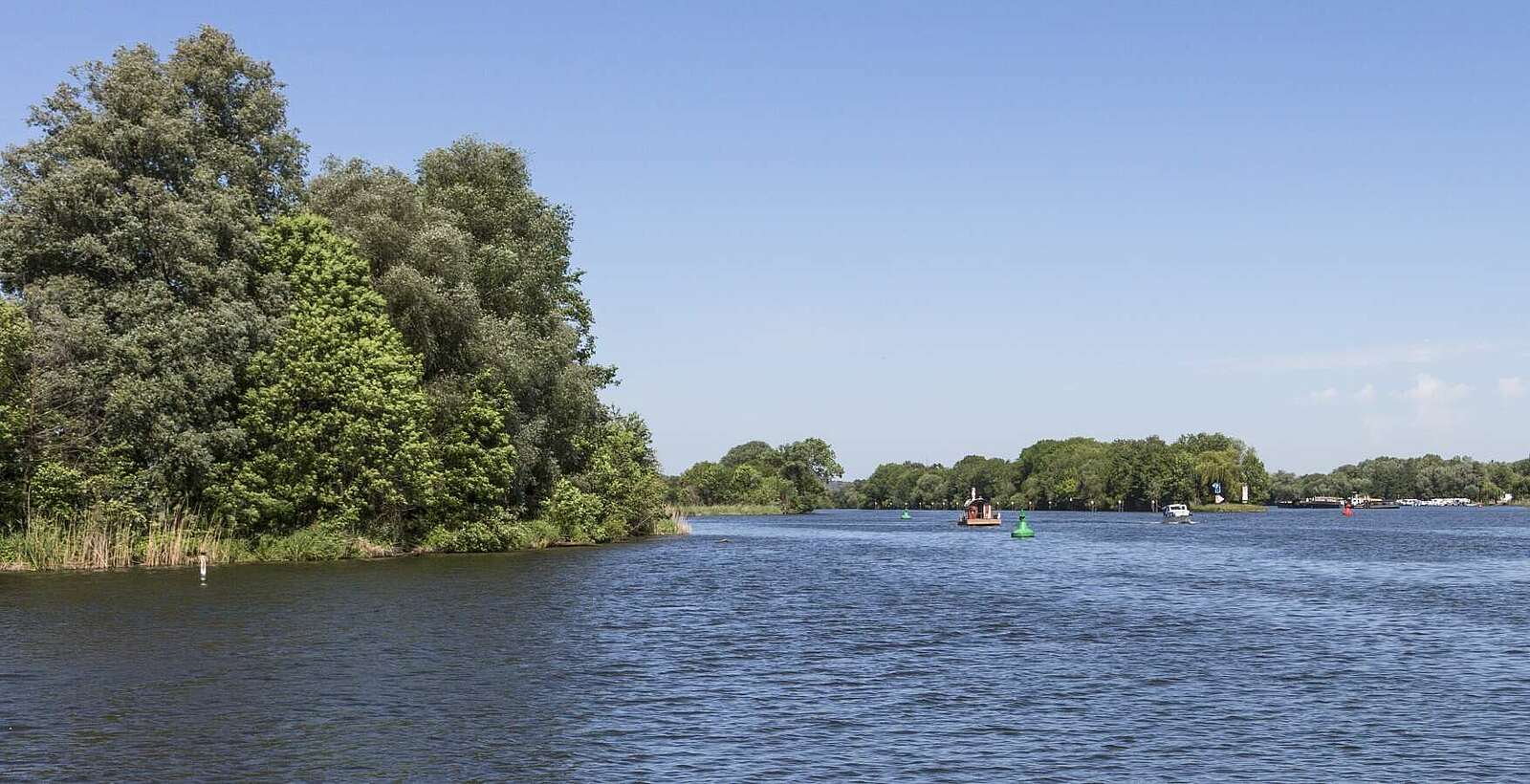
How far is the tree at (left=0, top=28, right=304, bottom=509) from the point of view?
200ft

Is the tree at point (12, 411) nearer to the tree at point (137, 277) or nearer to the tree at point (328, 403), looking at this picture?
the tree at point (137, 277)

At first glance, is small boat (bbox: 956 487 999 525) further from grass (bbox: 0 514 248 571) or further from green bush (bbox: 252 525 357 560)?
grass (bbox: 0 514 248 571)

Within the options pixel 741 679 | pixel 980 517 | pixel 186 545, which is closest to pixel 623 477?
pixel 186 545

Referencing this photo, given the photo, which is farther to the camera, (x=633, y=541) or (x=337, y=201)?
(x=633, y=541)

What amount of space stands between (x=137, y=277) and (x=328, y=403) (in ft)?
38.3

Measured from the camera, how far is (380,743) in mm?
24203

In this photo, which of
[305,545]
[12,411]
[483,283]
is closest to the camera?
[12,411]

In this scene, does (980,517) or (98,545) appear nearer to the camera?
(98,545)

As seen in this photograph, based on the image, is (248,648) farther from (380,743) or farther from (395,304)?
(395,304)

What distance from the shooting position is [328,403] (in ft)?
230

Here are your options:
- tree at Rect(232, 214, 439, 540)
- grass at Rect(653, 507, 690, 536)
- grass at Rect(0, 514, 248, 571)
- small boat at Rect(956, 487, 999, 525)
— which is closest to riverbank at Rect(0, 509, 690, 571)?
grass at Rect(0, 514, 248, 571)

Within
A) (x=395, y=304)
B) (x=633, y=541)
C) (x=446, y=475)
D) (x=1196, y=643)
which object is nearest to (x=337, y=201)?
(x=395, y=304)

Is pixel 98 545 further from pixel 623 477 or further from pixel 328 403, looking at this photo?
pixel 623 477

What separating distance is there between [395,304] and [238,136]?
42.6 feet
